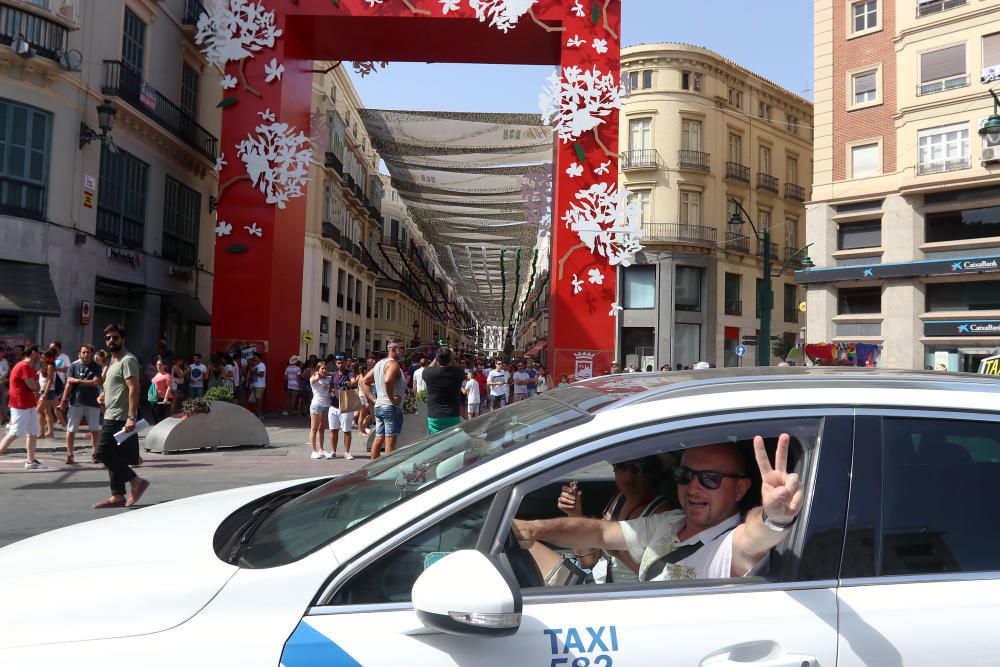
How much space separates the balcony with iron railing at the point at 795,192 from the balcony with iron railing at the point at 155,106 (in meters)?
32.2

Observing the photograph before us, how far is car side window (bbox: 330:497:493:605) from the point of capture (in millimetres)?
1881

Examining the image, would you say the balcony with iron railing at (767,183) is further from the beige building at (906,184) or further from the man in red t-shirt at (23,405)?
the man in red t-shirt at (23,405)

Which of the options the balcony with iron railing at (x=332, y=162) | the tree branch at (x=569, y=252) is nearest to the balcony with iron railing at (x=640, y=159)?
the balcony with iron railing at (x=332, y=162)

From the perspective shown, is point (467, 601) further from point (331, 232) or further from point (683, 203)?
point (683, 203)

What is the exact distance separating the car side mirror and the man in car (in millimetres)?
373

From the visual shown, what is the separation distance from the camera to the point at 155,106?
70.2 feet

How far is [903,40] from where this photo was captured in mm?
29344

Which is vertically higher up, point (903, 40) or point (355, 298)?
point (903, 40)

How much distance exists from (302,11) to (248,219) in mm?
5392

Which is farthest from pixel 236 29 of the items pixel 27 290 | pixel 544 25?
pixel 27 290

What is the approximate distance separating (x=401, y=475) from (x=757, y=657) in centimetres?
121

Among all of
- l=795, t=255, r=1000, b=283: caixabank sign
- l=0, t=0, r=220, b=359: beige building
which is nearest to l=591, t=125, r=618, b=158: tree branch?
l=0, t=0, r=220, b=359: beige building

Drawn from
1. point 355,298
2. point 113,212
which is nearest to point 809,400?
point 113,212

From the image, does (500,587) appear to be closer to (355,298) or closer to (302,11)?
(302,11)
